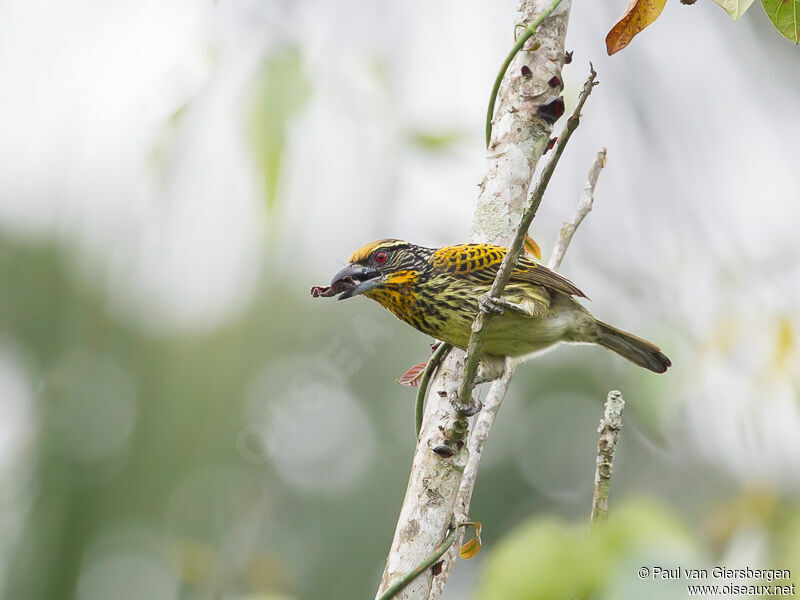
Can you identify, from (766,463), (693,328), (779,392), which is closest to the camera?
(766,463)

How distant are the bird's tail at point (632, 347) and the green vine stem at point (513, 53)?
118 cm

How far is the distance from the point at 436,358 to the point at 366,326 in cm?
156

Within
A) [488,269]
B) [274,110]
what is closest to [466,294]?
[488,269]

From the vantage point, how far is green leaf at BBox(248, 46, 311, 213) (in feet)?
5.26

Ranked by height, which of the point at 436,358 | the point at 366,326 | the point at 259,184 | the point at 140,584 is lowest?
the point at 140,584

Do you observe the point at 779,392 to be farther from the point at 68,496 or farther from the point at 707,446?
the point at 68,496

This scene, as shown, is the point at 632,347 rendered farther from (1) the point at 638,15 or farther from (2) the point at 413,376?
(1) the point at 638,15

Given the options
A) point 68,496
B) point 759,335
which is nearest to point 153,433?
point 68,496

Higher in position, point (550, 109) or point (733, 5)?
point (733, 5)

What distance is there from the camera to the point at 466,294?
10.1ft

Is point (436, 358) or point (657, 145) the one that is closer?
point (436, 358)

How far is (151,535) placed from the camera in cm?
287

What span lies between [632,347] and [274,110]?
221cm

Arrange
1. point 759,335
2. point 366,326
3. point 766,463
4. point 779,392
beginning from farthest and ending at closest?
1. point 366,326
2. point 759,335
3. point 779,392
4. point 766,463
